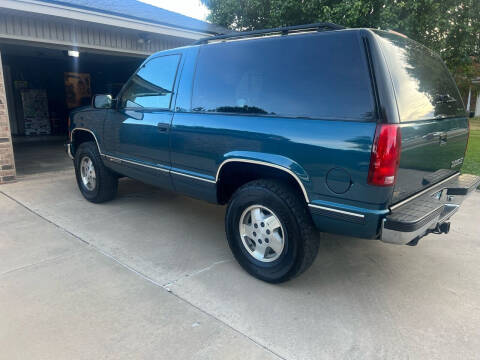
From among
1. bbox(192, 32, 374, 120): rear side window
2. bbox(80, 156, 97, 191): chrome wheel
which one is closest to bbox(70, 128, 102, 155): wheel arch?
bbox(80, 156, 97, 191): chrome wheel

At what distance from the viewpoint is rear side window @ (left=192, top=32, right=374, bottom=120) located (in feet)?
8.50

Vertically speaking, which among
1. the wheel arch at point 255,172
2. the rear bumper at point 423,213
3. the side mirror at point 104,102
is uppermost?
the side mirror at point 104,102

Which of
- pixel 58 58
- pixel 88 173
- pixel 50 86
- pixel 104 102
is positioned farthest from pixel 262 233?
pixel 50 86

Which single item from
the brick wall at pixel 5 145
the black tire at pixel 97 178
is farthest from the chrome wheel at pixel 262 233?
the brick wall at pixel 5 145

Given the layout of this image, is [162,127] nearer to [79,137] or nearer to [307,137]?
[307,137]

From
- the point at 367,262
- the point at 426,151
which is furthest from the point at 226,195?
the point at 426,151

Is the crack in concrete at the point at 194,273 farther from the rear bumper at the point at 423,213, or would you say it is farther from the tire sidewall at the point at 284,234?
the rear bumper at the point at 423,213

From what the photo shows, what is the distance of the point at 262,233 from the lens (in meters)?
3.17

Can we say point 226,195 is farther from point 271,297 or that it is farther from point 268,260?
point 271,297

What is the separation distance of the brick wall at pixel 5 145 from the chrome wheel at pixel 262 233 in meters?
5.26

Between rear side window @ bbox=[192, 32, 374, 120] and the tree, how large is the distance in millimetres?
7100

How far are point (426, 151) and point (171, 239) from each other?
2764 millimetres

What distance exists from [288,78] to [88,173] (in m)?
3.66

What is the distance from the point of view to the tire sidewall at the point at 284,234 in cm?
292
